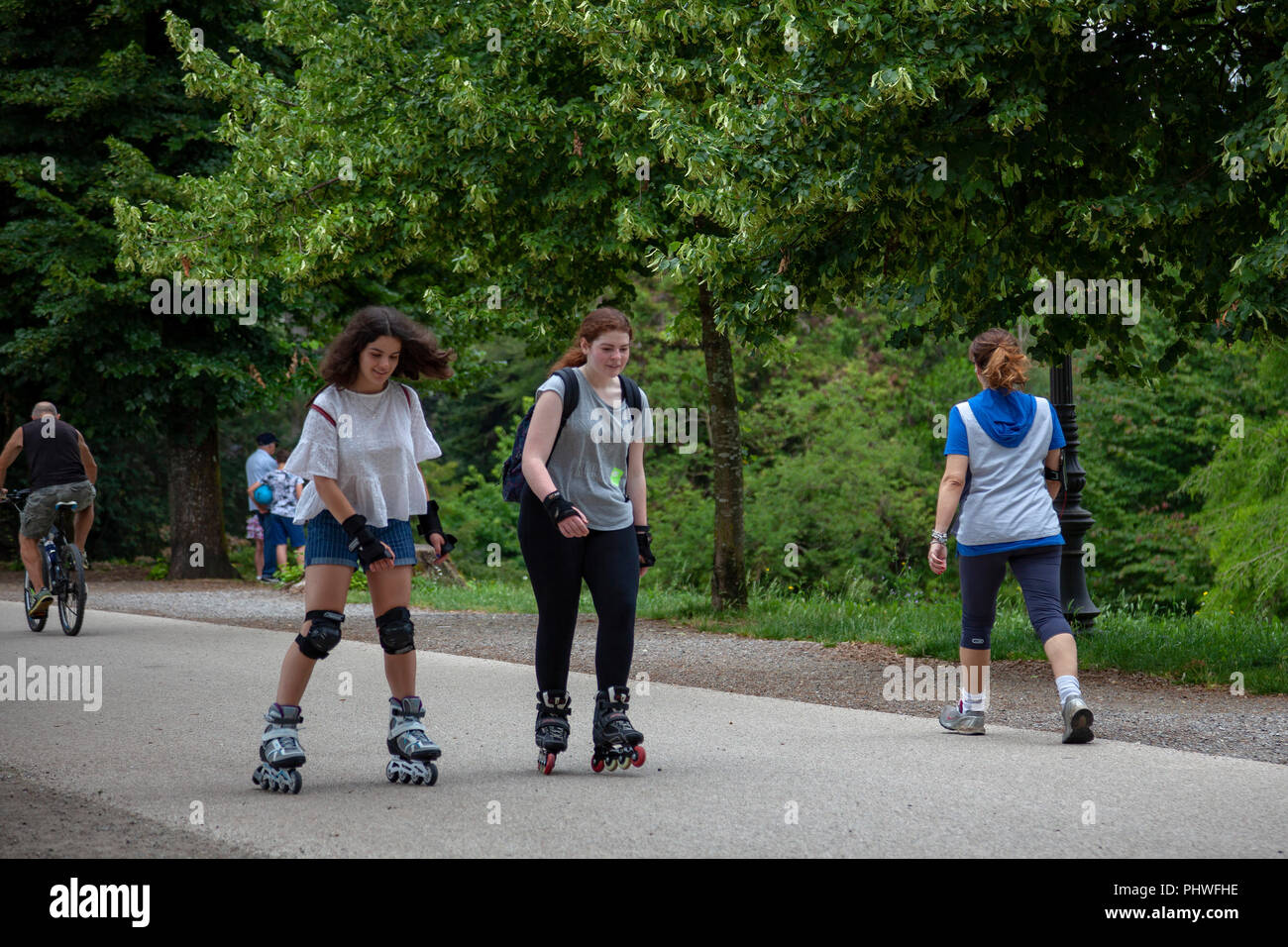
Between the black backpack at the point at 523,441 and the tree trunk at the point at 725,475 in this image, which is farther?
the tree trunk at the point at 725,475

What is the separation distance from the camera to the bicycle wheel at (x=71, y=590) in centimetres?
1192

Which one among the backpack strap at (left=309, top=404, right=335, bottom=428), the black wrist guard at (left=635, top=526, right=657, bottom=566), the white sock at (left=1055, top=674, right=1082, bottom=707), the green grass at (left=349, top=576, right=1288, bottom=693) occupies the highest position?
the backpack strap at (left=309, top=404, right=335, bottom=428)

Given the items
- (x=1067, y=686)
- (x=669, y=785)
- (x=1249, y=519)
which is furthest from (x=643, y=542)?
(x=1249, y=519)

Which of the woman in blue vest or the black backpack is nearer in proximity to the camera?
the black backpack

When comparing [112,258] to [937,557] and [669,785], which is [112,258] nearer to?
[937,557]

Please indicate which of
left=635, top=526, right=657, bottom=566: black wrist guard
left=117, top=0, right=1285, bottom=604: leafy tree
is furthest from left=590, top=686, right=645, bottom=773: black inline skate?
left=117, top=0, right=1285, bottom=604: leafy tree

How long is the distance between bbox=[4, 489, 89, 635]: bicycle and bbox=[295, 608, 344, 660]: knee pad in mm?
7327

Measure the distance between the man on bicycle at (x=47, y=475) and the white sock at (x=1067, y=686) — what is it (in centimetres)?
918

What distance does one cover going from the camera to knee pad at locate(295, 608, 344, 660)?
5.34 meters

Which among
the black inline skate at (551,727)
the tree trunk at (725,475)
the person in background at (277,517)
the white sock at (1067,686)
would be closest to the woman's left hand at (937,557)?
the white sock at (1067,686)

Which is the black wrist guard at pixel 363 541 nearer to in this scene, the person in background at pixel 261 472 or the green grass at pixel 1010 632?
the green grass at pixel 1010 632

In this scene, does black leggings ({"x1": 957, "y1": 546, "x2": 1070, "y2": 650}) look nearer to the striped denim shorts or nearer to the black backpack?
the black backpack

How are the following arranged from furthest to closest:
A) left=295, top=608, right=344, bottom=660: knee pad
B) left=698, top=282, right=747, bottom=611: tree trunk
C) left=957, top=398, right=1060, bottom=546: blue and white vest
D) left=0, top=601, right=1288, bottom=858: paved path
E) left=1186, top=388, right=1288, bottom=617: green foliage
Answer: left=1186, top=388, right=1288, bottom=617: green foliage, left=698, top=282, right=747, bottom=611: tree trunk, left=957, top=398, right=1060, bottom=546: blue and white vest, left=295, top=608, right=344, bottom=660: knee pad, left=0, top=601, right=1288, bottom=858: paved path

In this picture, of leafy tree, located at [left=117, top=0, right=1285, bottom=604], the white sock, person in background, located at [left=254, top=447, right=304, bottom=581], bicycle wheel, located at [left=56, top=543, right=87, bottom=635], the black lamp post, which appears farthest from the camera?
person in background, located at [left=254, top=447, right=304, bottom=581]
